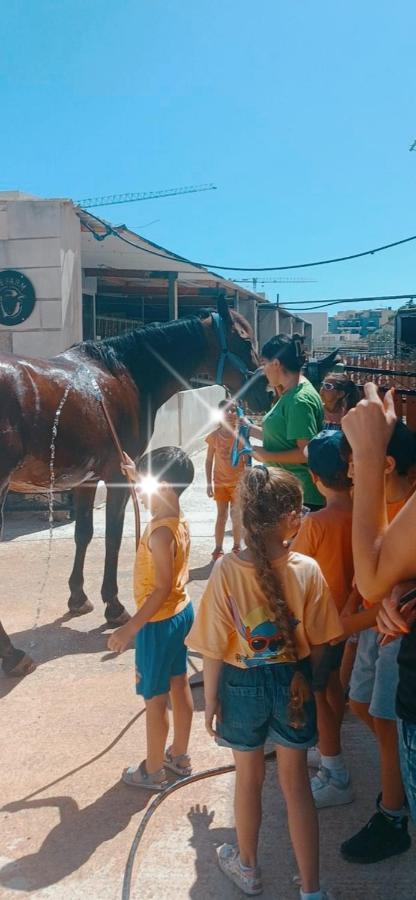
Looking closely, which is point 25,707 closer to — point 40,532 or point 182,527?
point 182,527

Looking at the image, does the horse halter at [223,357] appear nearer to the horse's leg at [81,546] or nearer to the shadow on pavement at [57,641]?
the horse's leg at [81,546]

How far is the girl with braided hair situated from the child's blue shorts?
0.57 metres

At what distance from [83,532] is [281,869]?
2.92 metres

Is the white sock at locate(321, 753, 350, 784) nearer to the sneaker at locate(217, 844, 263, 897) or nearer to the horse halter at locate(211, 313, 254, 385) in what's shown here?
the sneaker at locate(217, 844, 263, 897)

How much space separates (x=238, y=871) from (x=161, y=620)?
87 cm

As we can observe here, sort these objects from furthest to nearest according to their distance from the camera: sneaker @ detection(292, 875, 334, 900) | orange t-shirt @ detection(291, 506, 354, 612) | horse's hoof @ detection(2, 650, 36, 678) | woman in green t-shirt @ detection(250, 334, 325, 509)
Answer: horse's hoof @ detection(2, 650, 36, 678)
woman in green t-shirt @ detection(250, 334, 325, 509)
orange t-shirt @ detection(291, 506, 354, 612)
sneaker @ detection(292, 875, 334, 900)

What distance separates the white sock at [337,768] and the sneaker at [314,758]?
136 mm

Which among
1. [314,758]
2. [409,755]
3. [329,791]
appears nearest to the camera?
[409,755]

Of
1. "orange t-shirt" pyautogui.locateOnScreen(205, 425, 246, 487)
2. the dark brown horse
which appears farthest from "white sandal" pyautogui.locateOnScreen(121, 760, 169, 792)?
"orange t-shirt" pyautogui.locateOnScreen(205, 425, 246, 487)

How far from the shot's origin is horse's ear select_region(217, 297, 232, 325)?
4770mm

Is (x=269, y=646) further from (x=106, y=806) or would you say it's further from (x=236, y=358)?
(x=236, y=358)

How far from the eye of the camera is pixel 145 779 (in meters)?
2.67

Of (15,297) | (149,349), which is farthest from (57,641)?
(15,297)

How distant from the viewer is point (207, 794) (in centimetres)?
262
